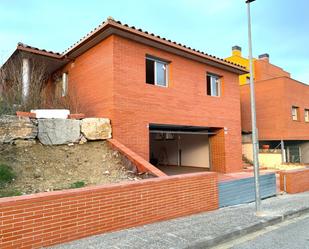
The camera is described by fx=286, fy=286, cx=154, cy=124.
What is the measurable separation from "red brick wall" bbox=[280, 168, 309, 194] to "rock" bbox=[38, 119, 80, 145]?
8.59 metres

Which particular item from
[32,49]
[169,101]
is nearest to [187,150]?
[169,101]

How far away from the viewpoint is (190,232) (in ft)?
18.4

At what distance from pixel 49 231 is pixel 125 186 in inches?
65.0

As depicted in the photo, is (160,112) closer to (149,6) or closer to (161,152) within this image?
(149,6)

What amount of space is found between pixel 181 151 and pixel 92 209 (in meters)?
14.1

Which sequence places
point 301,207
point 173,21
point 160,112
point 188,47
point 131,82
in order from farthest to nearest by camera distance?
point 173,21 → point 188,47 → point 160,112 → point 131,82 → point 301,207

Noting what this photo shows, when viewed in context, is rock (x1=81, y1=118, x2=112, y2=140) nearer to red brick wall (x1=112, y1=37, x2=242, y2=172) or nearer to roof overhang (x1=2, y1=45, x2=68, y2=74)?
red brick wall (x1=112, y1=37, x2=242, y2=172)

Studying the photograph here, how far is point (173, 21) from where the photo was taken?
43.6 feet

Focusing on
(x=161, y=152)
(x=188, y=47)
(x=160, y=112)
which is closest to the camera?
(x=160, y=112)

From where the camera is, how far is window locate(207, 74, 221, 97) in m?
14.7

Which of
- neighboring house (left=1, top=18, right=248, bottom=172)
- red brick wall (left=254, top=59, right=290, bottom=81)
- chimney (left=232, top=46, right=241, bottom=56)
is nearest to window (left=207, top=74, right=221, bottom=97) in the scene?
neighboring house (left=1, top=18, right=248, bottom=172)

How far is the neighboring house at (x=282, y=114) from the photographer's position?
2020 cm

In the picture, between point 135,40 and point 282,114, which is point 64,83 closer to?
point 135,40

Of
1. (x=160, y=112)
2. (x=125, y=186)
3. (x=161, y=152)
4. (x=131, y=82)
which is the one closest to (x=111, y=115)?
(x=131, y=82)
